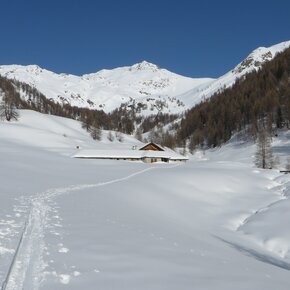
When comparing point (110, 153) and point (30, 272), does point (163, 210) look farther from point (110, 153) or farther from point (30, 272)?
point (110, 153)

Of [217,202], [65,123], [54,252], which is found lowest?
[217,202]

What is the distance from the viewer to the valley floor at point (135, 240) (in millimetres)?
9945

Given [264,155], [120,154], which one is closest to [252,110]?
[264,155]

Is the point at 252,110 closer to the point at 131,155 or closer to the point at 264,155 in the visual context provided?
the point at 264,155

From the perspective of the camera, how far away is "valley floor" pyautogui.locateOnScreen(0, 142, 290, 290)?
9945mm

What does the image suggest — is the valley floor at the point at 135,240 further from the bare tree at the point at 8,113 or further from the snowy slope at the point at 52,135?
the bare tree at the point at 8,113

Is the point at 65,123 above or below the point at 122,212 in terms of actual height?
above

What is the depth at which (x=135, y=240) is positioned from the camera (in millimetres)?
14828

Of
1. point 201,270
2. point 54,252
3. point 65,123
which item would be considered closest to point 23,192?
point 54,252

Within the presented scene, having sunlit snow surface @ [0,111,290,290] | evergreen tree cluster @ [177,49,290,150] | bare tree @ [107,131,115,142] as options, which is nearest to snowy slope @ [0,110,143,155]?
bare tree @ [107,131,115,142]

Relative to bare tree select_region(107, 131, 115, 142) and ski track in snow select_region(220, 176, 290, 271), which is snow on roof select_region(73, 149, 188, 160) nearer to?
bare tree select_region(107, 131, 115, 142)

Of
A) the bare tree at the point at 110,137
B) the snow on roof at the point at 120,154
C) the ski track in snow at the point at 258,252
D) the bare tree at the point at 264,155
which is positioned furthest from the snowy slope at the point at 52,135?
the ski track in snow at the point at 258,252

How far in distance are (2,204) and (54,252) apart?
8.51 m

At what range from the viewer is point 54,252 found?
37.4 feet
